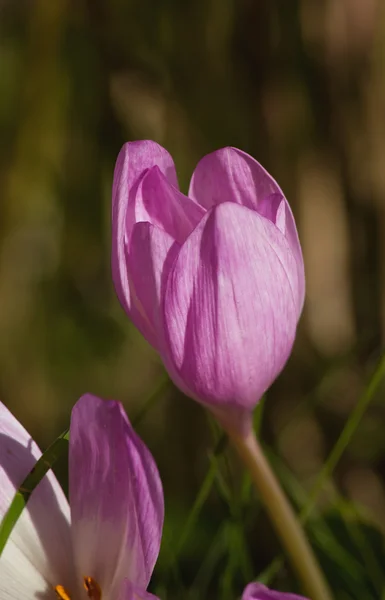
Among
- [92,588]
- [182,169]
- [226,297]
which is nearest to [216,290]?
[226,297]

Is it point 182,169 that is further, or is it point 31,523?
point 182,169

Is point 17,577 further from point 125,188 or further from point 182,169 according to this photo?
point 182,169

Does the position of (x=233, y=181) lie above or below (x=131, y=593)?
above

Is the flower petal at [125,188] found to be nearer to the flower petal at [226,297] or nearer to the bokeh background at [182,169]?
the flower petal at [226,297]

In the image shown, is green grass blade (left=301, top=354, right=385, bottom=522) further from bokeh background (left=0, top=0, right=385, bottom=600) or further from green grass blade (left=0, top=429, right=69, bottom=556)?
bokeh background (left=0, top=0, right=385, bottom=600)

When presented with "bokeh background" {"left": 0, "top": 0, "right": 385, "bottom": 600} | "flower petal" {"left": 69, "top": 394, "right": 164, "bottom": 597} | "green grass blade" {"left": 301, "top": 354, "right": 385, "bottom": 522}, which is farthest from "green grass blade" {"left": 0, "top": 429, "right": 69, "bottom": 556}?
"bokeh background" {"left": 0, "top": 0, "right": 385, "bottom": 600}

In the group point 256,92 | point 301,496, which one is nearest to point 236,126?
point 256,92
